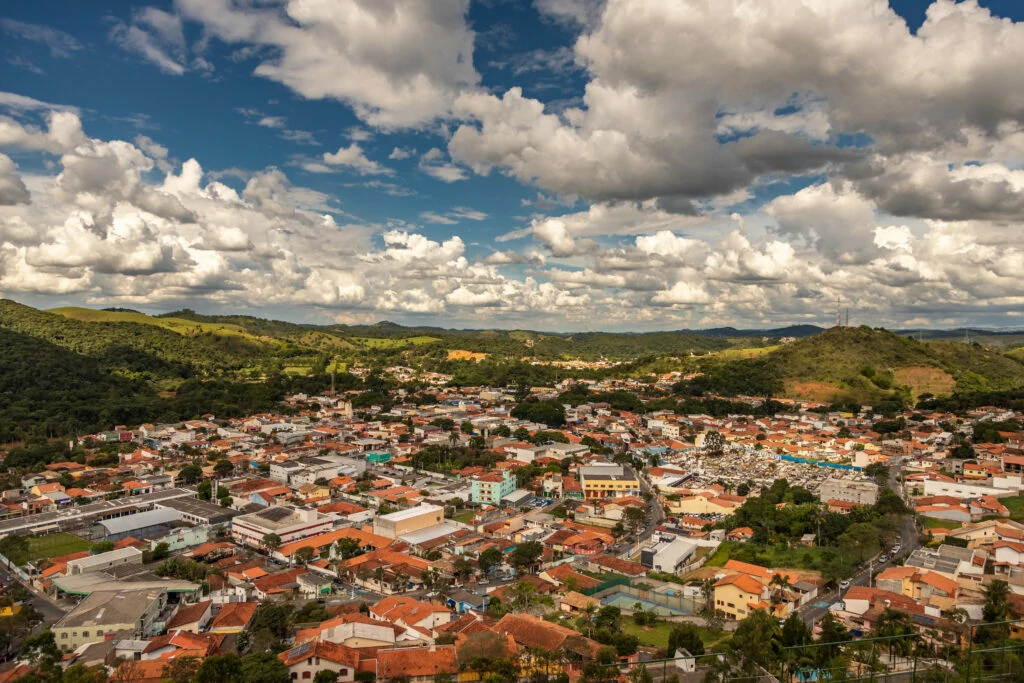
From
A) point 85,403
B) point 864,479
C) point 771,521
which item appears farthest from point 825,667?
point 85,403

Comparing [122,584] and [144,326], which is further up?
[144,326]

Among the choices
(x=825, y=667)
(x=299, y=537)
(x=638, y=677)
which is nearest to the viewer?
(x=638, y=677)

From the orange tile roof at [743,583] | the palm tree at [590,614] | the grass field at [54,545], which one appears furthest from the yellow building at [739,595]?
the grass field at [54,545]

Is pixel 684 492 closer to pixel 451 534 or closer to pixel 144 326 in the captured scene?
pixel 451 534

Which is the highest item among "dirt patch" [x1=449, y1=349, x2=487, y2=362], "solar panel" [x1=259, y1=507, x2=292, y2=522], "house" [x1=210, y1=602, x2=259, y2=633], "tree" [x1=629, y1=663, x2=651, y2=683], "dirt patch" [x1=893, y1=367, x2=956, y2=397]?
"dirt patch" [x1=449, y1=349, x2=487, y2=362]

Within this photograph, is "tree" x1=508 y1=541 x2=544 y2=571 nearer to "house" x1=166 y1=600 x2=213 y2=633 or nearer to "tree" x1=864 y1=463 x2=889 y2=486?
"house" x1=166 y1=600 x2=213 y2=633

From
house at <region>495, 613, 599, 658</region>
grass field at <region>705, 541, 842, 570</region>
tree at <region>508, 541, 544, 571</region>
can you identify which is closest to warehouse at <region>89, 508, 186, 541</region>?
tree at <region>508, 541, 544, 571</region>

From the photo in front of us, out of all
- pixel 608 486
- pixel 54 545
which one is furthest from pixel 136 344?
pixel 608 486
